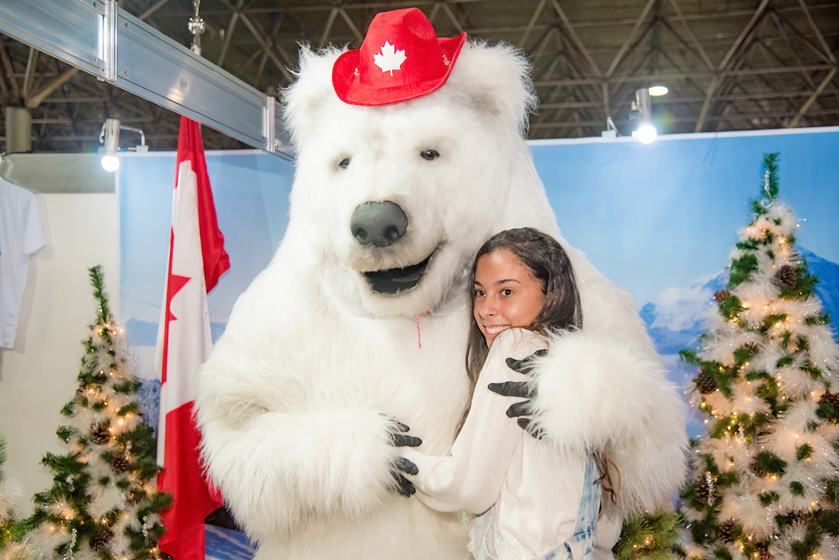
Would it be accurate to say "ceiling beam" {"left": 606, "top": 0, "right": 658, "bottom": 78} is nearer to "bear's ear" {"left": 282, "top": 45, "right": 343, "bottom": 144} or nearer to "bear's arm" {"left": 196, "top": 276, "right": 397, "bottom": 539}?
"bear's ear" {"left": 282, "top": 45, "right": 343, "bottom": 144}

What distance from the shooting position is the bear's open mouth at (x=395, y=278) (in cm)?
156

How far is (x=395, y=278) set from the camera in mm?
1562

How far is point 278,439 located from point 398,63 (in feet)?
2.69

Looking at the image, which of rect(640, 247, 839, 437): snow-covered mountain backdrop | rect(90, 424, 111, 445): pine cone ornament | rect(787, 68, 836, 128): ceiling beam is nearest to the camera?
rect(90, 424, 111, 445): pine cone ornament

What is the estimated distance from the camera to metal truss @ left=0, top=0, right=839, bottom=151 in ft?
19.7

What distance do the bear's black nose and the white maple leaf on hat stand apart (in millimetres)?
313

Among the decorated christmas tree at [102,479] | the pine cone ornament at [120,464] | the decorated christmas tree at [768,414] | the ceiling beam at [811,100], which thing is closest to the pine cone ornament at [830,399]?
the decorated christmas tree at [768,414]

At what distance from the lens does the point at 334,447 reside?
146 centimetres

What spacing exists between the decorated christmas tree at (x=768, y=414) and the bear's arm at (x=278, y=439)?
61.7 inches

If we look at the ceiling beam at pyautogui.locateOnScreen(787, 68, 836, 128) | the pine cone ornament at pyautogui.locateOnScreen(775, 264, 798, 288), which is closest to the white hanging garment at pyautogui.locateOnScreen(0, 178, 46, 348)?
the pine cone ornament at pyautogui.locateOnScreen(775, 264, 798, 288)

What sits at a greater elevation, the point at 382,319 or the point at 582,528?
the point at 382,319

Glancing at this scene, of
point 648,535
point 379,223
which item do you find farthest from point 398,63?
point 648,535

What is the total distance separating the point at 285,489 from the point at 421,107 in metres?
0.84

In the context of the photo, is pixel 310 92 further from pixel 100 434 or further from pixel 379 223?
pixel 100 434
